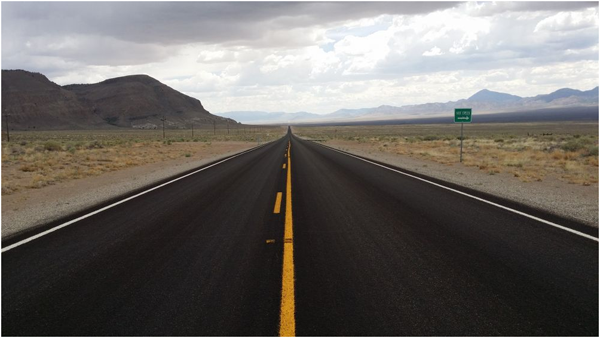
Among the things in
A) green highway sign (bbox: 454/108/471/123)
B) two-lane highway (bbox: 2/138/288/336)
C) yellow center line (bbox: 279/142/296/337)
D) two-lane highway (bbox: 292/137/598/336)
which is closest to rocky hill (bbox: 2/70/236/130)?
green highway sign (bbox: 454/108/471/123)

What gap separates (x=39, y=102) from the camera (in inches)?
6068

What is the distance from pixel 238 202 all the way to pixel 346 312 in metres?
6.56

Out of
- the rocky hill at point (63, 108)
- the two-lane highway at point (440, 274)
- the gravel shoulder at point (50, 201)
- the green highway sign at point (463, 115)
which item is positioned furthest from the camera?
the rocky hill at point (63, 108)

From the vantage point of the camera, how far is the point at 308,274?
5062 mm

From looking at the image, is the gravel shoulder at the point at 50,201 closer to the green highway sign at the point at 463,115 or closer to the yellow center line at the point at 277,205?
the yellow center line at the point at 277,205

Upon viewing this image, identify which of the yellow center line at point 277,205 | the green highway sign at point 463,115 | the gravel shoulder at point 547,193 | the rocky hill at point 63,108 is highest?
the rocky hill at point 63,108

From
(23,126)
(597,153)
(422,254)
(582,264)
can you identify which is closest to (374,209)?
(422,254)

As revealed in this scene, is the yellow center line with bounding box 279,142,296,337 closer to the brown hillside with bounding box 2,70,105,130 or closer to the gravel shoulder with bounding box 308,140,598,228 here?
the gravel shoulder with bounding box 308,140,598,228

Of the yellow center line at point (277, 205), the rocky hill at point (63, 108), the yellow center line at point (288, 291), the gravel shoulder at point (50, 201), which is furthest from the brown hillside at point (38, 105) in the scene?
the yellow center line at point (288, 291)

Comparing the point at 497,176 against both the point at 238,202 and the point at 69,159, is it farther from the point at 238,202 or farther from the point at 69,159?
the point at 69,159

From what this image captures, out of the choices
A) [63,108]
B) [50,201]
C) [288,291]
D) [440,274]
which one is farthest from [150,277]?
[63,108]

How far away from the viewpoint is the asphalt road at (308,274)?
12.8 ft

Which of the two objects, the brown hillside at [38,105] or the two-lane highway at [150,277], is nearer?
the two-lane highway at [150,277]

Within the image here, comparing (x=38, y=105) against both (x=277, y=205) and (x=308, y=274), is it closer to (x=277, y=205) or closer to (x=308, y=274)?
(x=277, y=205)
